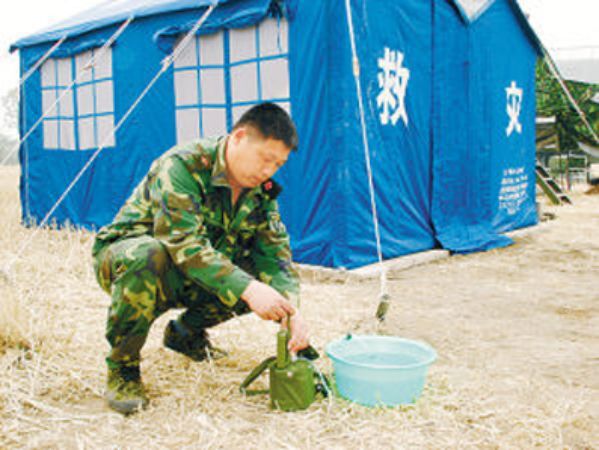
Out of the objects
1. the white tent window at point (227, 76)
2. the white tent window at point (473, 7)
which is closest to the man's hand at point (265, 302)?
the white tent window at point (227, 76)

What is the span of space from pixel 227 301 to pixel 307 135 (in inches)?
110

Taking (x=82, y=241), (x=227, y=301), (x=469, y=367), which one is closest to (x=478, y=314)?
(x=469, y=367)

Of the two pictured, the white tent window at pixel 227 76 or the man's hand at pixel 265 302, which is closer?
the man's hand at pixel 265 302

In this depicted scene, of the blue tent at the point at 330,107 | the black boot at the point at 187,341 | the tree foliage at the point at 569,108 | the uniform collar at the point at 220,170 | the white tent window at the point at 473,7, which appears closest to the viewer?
the uniform collar at the point at 220,170

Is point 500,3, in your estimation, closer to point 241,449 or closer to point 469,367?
point 469,367

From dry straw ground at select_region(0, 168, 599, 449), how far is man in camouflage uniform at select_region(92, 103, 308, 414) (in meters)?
0.22

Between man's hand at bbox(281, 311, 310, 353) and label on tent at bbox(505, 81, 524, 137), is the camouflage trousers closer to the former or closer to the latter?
man's hand at bbox(281, 311, 310, 353)

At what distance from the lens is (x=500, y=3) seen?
6.15 m

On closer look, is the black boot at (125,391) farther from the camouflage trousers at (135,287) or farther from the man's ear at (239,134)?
the man's ear at (239,134)

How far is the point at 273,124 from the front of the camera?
1936 mm

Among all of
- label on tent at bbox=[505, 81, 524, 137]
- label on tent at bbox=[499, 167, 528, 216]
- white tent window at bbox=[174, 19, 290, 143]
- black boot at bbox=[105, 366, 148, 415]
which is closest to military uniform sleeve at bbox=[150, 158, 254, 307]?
black boot at bbox=[105, 366, 148, 415]

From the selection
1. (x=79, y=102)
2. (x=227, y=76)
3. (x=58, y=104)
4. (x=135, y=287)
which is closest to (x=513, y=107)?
(x=227, y=76)

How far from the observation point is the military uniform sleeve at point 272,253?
7.16 feet

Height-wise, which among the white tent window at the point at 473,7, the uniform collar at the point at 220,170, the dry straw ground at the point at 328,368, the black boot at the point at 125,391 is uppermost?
the white tent window at the point at 473,7
